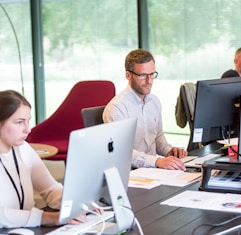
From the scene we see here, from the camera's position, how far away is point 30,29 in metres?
7.79

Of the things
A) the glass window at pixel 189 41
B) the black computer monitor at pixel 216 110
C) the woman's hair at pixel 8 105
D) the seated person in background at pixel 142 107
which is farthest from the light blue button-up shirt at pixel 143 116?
the glass window at pixel 189 41

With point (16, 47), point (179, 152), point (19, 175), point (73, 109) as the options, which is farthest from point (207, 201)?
point (16, 47)

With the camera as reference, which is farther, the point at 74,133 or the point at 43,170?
the point at 43,170

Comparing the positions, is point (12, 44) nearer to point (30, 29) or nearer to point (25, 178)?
point (30, 29)

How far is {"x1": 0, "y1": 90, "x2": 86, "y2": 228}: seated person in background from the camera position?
2.20 meters

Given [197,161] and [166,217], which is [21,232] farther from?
[197,161]

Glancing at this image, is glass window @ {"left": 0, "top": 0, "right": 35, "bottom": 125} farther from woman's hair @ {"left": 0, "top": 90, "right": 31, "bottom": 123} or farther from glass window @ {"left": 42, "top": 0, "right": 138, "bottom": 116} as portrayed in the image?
woman's hair @ {"left": 0, "top": 90, "right": 31, "bottom": 123}

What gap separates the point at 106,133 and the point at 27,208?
0.65 meters

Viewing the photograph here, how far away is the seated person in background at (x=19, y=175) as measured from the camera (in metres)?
2.20

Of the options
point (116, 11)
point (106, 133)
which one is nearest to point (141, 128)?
point (106, 133)

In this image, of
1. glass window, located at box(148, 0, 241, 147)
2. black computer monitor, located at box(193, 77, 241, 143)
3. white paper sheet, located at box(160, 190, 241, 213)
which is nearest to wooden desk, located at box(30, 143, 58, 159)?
black computer monitor, located at box(193, 77, 241, 143)

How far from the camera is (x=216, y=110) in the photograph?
2.85m

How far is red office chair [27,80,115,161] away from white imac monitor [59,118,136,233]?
366cm

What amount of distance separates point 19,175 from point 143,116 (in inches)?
57.1
